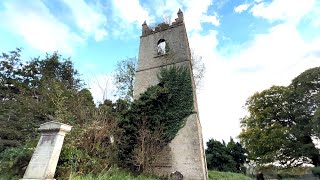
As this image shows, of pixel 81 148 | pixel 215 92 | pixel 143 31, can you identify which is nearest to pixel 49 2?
pixel 81 148

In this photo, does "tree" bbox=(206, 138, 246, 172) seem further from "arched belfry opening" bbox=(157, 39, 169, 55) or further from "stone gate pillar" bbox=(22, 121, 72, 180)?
"stone gate pillar" bbox=(22, 121, 72, 180)

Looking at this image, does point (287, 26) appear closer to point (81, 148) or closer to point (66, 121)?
point (81, 148)

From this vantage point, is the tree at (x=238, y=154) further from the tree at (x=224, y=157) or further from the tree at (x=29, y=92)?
the tree at (x=29, y=92)

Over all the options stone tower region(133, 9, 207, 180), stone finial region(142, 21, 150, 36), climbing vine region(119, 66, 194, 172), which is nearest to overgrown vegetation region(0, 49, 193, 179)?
Answer: climbing vine region(119, 66, 194, 172)

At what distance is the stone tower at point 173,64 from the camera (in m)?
10.8

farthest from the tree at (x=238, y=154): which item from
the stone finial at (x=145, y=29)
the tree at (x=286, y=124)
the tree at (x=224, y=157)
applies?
the stone finial at (x=145, y=29)

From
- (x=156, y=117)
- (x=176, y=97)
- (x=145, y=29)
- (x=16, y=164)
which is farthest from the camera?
(x=145, y=29)

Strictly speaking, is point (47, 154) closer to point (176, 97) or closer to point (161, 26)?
point (176, 97)

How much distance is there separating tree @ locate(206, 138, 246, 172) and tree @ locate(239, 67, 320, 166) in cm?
269

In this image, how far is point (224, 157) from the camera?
69.8 feet

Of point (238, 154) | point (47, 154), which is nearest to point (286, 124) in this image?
point (238, 154)

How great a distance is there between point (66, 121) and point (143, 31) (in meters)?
9.29

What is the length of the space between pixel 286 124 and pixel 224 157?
21.6ft

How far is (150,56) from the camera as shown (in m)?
14.5
